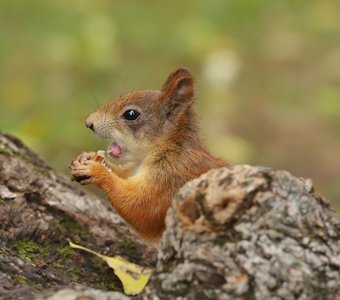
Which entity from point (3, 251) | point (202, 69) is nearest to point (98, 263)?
point (3, 251)

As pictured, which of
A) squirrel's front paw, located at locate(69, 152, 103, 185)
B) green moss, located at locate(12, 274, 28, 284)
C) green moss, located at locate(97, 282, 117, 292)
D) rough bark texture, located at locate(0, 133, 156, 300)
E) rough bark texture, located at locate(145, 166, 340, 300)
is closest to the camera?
rough bark texture, located at locate(145, 166, 340, 300)

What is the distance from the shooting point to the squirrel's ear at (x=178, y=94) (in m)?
3.95

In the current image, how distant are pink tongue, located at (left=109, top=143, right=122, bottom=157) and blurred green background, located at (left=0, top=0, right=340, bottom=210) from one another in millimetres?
2621

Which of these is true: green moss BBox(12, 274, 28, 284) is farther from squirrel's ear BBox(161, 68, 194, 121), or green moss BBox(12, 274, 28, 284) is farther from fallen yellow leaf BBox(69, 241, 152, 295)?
squirrel's ear BBox(161, 68, 194, 121)

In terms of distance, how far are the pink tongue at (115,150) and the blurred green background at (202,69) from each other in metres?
2.62

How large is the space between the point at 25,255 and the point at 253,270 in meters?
1.06

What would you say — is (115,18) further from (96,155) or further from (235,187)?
(235,187)

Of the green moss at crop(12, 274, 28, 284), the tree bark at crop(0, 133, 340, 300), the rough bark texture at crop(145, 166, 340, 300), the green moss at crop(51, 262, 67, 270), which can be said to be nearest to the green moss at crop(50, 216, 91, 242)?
the green moss at crop(51, 262, 67, 270)

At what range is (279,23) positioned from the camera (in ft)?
32.2

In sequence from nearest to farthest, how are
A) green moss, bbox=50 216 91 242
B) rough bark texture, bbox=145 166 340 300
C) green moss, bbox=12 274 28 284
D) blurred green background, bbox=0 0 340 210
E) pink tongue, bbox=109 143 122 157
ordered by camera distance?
1. rough bark texture, bbox=145 166 340 300
2. green moss, bbox=12 274 28 284
3. green moss, bbox=50 216 91 242
4. pink tongue, bbox=109 143 122 157
5. blurred green background, bbox=0 0 340 210

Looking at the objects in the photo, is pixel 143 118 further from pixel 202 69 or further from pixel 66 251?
pixel 202 69

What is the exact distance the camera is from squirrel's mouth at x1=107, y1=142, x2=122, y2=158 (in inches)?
155

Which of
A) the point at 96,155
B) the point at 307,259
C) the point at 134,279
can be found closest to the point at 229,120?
the point at 96,155

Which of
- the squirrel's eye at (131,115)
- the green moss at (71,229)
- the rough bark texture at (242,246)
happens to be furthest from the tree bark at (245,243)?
the squirrel's eye at (131,115)
